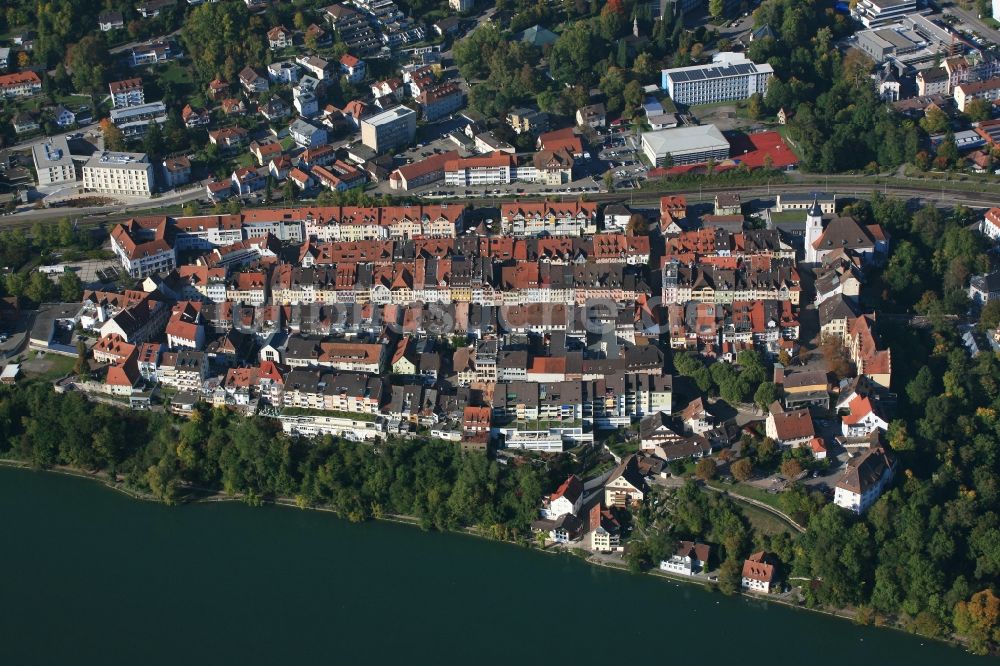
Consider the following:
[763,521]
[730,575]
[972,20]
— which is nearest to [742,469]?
[763,521]

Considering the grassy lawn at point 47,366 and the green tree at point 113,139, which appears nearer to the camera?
the grassy lawn at point 47,366

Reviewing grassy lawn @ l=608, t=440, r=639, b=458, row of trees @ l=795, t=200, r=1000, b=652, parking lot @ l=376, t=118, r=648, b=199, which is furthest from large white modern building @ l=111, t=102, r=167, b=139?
row of trees @ l=795, t=200, r=1000, b=652

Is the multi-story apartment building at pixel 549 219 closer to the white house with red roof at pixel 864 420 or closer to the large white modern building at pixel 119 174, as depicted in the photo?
the white house with red roof at pixel 864 420

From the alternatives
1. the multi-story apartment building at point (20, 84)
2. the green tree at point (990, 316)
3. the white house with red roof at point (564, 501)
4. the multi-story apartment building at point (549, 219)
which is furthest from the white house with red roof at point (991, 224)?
the multi-story apartment building at point (20, 84)

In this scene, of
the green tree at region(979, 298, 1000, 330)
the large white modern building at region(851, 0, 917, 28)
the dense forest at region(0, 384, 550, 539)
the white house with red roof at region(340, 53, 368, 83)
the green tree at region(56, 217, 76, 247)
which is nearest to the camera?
the dense forest at region(0, 384, 550, 539)

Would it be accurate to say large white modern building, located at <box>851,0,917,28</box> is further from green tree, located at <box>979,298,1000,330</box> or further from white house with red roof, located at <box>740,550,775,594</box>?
white house with red roof, located at <box>740,550,775,594</box>

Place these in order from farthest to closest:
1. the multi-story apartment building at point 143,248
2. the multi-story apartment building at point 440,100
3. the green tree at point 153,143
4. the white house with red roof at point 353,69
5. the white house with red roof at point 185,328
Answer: the white house with red roof at point 353,69, the multi-story apartment building at point 440,100, the green tree at point 153,143, the multi-story apartment building at point 143,248, the white house with red roof at point 185,328

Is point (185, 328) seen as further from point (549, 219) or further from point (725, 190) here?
point (725, 190)
